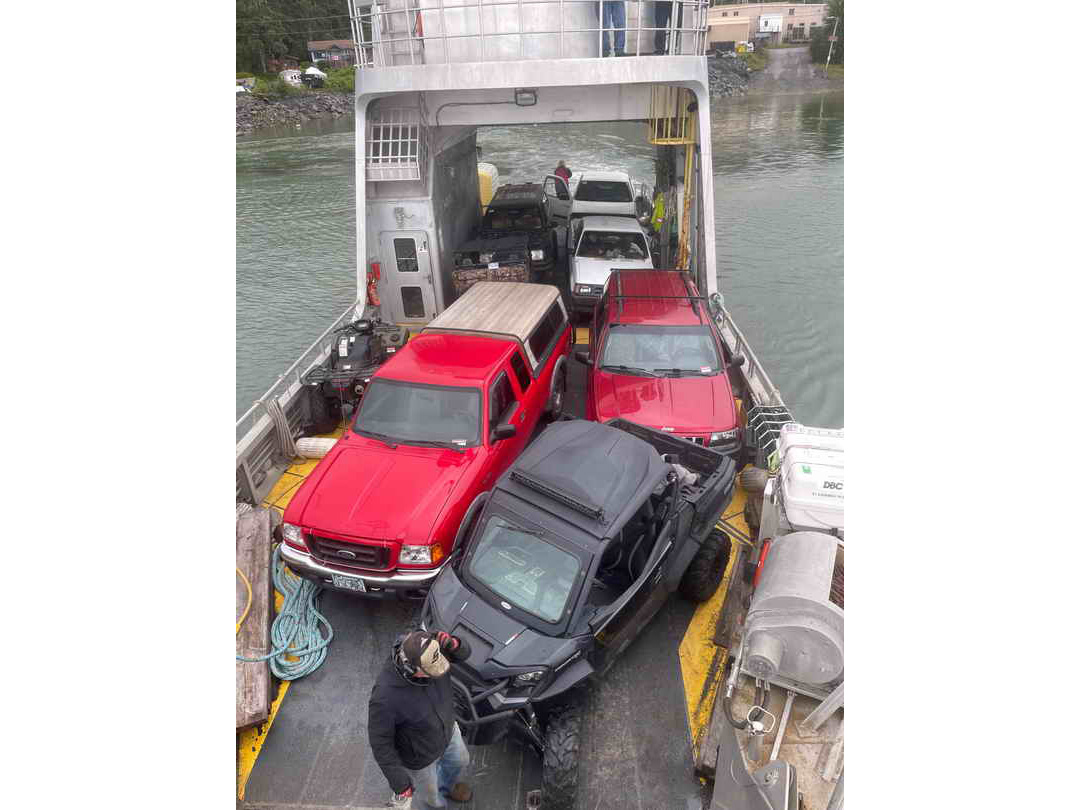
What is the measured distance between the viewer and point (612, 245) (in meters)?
12.3

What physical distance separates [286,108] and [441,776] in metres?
53.5

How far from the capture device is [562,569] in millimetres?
4512

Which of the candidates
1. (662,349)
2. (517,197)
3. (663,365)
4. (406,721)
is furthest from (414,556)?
(517,197)

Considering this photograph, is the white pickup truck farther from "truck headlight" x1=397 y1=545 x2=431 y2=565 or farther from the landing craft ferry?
"truck headlight" x1=397 y1=545 x2=431 y2=565

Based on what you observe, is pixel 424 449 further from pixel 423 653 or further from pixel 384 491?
pixel 423 653

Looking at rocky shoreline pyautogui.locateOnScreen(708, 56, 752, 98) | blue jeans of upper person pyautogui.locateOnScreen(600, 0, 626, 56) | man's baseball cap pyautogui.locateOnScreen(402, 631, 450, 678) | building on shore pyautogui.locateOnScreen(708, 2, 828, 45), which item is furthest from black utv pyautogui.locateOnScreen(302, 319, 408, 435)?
building on shore pyautogui.locateOnScreen(708, 2, 828, 45)

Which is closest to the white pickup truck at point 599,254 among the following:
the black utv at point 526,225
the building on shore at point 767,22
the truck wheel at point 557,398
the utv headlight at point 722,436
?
the black utv at point 526,225

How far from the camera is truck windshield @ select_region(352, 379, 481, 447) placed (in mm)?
6109

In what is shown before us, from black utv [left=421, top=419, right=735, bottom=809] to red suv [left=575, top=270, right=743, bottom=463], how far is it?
47.5 inches

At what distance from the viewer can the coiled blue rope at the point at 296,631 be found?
5.16 metres

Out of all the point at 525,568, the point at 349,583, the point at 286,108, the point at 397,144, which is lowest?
the point at 349,583

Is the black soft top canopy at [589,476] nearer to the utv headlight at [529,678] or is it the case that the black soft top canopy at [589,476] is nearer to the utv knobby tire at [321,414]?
the utv headlight at [529,678]

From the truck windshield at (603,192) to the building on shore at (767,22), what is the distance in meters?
64.0

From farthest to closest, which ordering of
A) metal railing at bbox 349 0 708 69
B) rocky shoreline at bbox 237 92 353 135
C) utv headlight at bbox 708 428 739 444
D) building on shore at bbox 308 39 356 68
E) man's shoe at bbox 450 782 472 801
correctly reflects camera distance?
1. building on shore at bbox 308 39 356 68
2. rocky shoreline at bbox 237 92 353 135
3. metal railing at bbox 349 0 708 69
4. utv headlight at bbox 708 428 739 444
5. man's shoe at bbox 450 782 472 801
